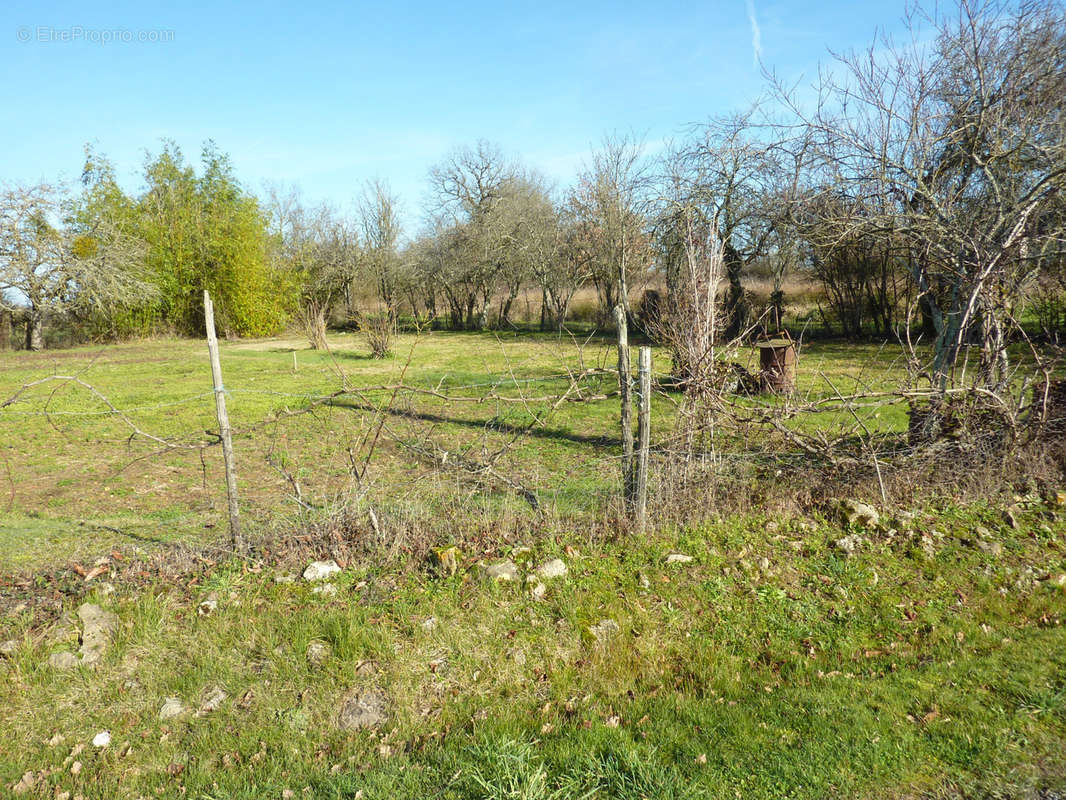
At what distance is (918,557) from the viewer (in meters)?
4.79

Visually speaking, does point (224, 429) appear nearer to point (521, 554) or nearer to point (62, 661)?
point (62, 661)

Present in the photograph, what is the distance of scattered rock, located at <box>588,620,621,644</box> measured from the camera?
388cm

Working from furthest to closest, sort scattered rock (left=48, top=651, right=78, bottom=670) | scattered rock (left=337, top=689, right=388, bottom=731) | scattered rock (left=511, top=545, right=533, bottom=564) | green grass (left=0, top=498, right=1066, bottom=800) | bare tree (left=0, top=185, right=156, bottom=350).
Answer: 1. bare tree (left=0, top=185, right=156, bottom=350)
2. scattered rock (left=511, top=545, right=533, bottom=564)
3. scattered rock (left=48, top=651, right=78, bottom=670)
4. scattered rock (left=337, top=689, right=388, bottom=731)
5. green grass (left=0, top=498, right=1066, bottom=800)

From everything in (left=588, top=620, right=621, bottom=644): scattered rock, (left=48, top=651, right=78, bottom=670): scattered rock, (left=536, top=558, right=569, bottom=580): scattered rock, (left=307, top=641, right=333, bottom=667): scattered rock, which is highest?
(left=536, top=558, right=569, bottom=580): scattered rock

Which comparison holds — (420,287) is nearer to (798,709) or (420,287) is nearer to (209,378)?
(209,378)

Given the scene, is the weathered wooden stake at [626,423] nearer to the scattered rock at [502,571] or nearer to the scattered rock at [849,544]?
the scattered rock at [502,571]

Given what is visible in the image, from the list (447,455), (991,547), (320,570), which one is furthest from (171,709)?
(991,547)

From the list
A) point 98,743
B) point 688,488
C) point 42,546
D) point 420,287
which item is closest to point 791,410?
point 688,488

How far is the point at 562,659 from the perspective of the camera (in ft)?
12.3

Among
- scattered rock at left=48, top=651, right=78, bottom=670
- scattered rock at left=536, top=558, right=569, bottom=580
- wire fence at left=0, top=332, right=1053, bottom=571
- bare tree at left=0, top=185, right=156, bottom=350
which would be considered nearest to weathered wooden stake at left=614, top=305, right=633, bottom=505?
wire fence at left=0, top=332, right=1053, bottom=571

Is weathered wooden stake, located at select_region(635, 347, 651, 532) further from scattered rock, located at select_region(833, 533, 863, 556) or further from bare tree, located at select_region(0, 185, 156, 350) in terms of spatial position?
bare tree, located at select_region(0, 185, 156, 350)

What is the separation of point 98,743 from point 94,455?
6.96 meters

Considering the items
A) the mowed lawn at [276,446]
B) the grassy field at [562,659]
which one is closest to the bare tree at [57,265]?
the mowed lawn at [276,446]

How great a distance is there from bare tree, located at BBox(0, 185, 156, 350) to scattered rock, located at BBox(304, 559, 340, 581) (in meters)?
25.2
